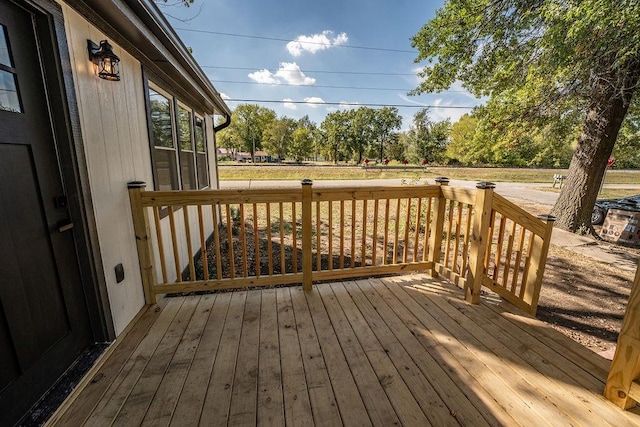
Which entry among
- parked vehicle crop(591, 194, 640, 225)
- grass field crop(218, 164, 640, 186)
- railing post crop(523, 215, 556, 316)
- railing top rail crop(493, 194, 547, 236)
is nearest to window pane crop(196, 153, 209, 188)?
railing top rail crop(493, 194, 547, 236)

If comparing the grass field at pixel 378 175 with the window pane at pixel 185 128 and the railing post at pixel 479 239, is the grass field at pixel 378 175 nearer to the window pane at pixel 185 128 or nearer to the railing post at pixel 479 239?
the window pane at pixel 185 128

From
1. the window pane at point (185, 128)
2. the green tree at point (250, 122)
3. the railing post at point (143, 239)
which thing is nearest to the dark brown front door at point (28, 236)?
the railing post at point (143, 239)

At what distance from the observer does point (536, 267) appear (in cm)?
237

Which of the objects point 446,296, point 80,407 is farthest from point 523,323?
point 80,407

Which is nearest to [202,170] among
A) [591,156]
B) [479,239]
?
[479,239]

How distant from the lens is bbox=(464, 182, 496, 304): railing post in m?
2.35

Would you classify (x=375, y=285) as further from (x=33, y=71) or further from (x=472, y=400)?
(x=33, y=71)

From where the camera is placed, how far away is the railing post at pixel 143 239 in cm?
220

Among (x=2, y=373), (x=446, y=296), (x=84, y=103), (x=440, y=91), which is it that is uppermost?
(x=440, y=91)

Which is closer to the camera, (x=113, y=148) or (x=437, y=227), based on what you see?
(x=113, y=148)

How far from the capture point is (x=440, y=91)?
255 inches

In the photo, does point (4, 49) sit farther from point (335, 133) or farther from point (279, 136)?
point (335, 133)

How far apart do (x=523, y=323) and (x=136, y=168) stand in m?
3.58

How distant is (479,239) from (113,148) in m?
3.12
